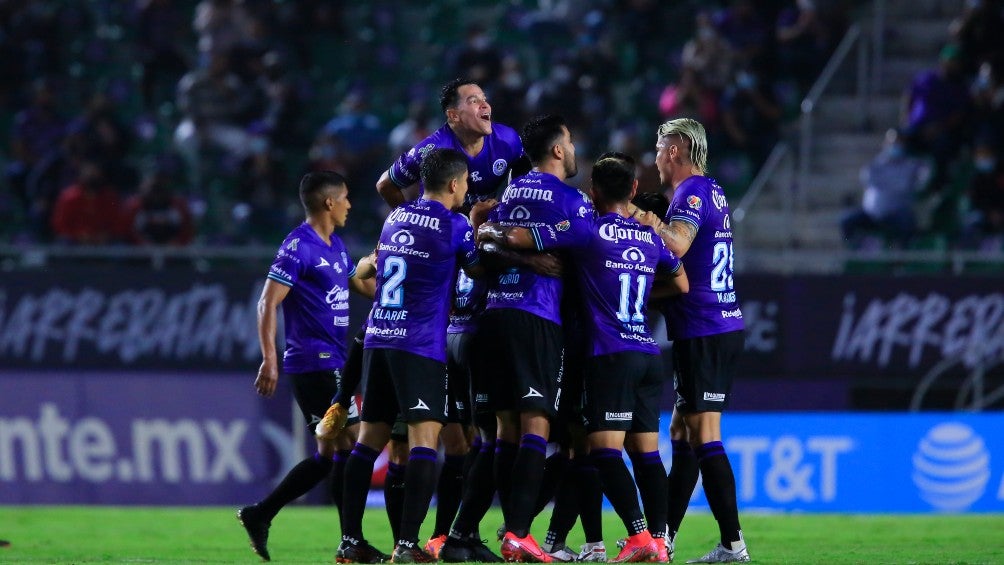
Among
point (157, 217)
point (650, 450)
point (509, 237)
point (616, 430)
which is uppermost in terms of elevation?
point (157, 217)

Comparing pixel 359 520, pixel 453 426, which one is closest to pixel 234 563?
pixel 359 520

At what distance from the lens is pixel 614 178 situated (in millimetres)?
8398

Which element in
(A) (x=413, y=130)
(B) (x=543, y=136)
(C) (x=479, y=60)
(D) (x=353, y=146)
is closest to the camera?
(B) (x=543, y=136)

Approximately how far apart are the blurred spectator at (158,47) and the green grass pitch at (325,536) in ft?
22.9

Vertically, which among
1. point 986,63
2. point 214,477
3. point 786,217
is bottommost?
point 214,477

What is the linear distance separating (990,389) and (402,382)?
8338mm

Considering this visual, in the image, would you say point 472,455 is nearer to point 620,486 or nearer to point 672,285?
point 620,486

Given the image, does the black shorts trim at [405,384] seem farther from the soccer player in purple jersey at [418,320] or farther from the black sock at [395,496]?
the black sock at [395,496]

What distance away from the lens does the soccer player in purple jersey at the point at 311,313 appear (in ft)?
30.5

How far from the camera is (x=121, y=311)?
15188 millimetres

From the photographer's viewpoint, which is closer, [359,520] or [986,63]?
[359,520]

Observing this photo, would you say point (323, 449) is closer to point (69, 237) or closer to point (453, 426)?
point (453, 426)

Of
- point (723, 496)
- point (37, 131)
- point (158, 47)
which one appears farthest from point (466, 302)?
point (158, 47)

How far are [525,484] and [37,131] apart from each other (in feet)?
43.0
